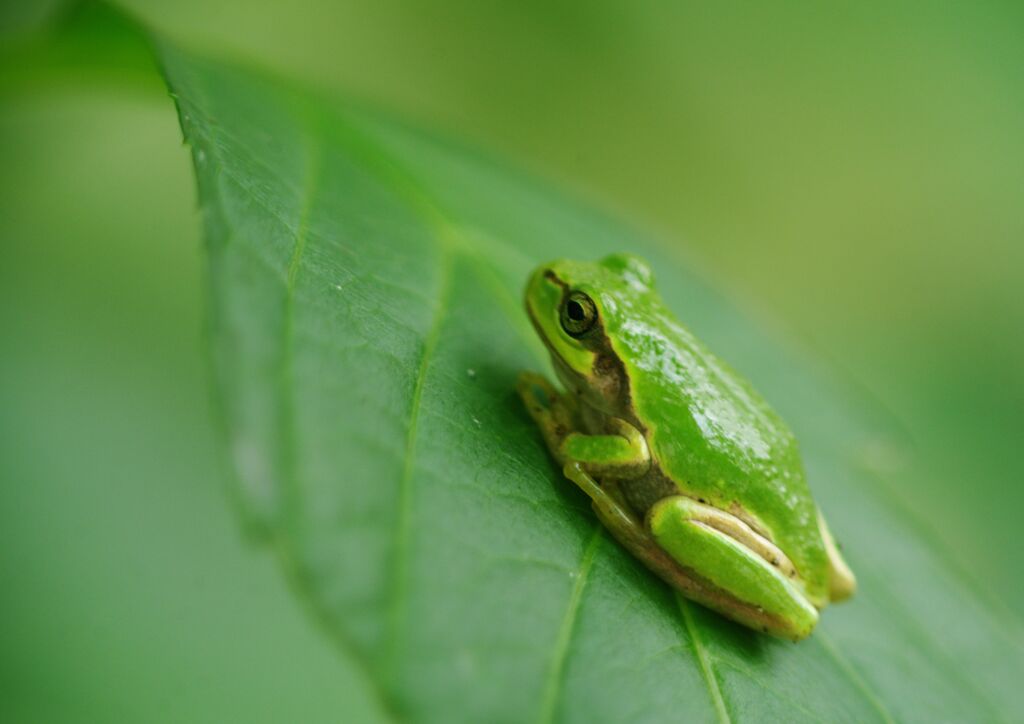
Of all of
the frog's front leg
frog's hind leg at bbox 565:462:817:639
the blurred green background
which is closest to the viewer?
frog's hind leg at bbox 565:462:817:639

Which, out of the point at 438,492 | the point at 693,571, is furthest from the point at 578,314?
the point at 438,492

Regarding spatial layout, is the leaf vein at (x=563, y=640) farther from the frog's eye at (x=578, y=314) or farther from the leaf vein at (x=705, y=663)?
the frog's eye at (x=578, y=314)

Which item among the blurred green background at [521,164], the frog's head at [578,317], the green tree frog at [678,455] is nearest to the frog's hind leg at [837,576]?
the green tree frog at [678,455]

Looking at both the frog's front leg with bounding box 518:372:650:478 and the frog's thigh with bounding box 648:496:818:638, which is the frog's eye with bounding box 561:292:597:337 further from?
the frog's thigh with bounding box 648:496:818:638

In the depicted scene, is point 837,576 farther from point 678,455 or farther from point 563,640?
point 563,640

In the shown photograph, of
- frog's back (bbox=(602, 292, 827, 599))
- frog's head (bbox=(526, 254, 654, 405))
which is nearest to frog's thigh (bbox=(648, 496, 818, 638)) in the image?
frog's back (bbox=(602, 292, 827, 599))

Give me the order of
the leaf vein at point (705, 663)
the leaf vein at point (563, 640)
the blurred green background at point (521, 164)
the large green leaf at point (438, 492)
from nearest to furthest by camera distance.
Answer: the large green leaf at point (438, 492), the leaf vein at point (563, 640), the leaf vein at point (705, 663), the blurred green background at point (521, 164)

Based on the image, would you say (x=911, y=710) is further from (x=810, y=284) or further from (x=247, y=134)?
(x=810, y=284)

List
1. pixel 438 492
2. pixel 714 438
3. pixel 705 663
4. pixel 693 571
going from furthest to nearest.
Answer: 1. pixel 714 438
2. pixel 693 571
3. pixel 705 663
4. pixel 438 492
